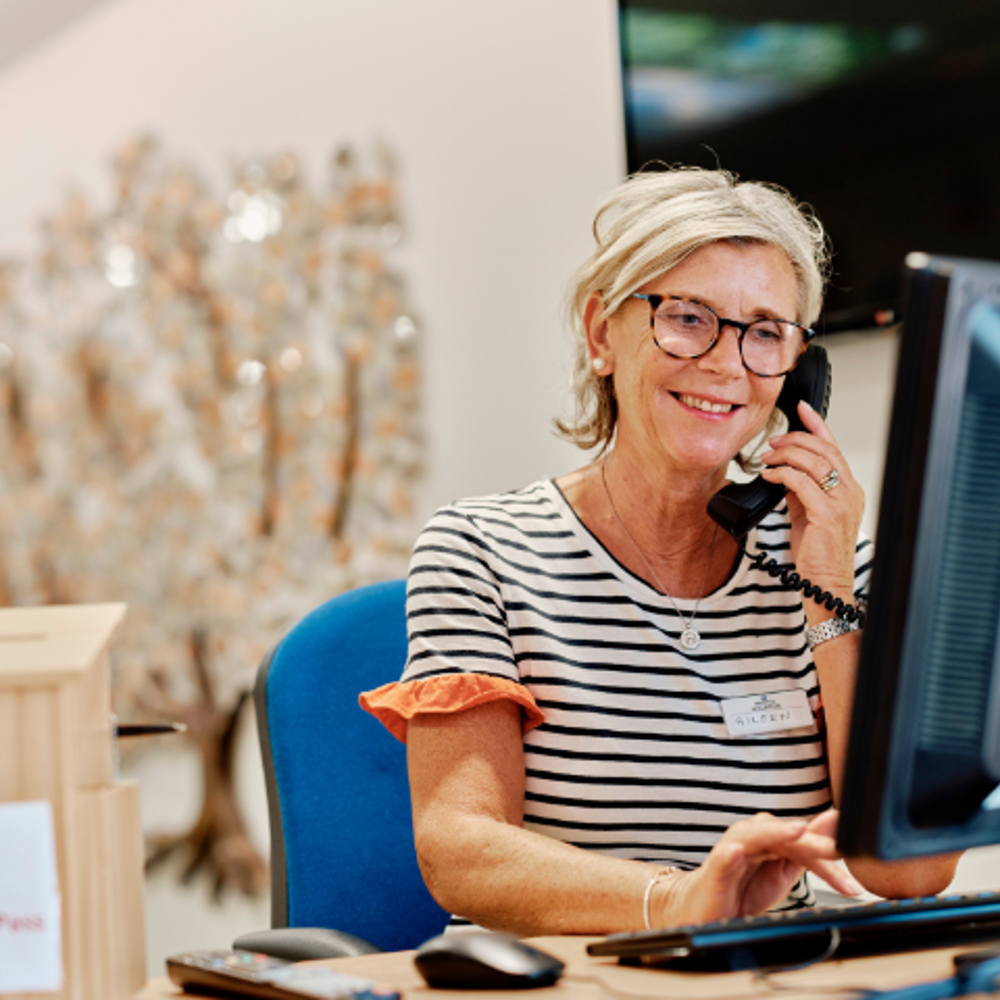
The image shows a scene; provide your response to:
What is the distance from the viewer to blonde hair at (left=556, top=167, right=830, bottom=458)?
131 cm

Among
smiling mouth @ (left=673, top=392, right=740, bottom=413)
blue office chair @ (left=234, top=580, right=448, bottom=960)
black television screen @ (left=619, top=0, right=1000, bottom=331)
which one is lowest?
blue office chair @ (left=234, top=580, right=448, bottom=960)

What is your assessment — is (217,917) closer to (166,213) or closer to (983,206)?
(166,213)

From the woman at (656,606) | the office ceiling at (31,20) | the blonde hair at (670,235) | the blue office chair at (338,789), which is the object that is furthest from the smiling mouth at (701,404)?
the office ceiling at (31,20)

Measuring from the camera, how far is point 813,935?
0.78 m

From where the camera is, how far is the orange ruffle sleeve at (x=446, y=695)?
116 cm

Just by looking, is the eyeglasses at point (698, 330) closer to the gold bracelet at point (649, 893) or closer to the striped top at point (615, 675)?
the striped top at point (615, 675)

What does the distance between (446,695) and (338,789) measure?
→ 31 centimetres

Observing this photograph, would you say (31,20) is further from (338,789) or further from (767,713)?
(767,713)

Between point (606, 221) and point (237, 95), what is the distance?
6.08ft

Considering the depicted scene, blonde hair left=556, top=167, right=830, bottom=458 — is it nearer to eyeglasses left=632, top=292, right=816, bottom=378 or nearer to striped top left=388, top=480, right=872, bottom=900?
eyeglasses left=632, top=292, right=816, bottom=378

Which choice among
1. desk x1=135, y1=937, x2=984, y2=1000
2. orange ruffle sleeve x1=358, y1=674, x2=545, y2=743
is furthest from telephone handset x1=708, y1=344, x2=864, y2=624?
desk x1=135, y1=937, x2=984, y2=1000

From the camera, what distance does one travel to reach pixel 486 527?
1.35 metres

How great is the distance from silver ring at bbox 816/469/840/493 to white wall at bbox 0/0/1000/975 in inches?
17.7

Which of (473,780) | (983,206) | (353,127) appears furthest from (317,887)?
(353,127)
